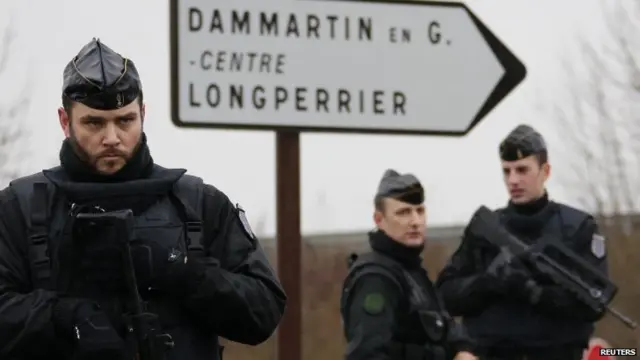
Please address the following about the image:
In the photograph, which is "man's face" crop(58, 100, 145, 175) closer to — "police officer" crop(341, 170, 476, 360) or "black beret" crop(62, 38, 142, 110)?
"black beret" crop(62, 38, 142, 110)

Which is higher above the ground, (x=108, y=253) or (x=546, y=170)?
(x=546, y=170)

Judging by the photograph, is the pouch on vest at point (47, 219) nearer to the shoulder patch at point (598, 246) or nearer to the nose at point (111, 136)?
the nose at point (111, 136)

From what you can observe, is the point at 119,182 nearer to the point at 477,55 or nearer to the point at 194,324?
the point at 194,324

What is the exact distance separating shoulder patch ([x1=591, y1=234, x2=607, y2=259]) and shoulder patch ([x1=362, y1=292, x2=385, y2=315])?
1897 mm

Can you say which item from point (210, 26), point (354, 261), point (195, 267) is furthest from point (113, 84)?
point (354, 261)

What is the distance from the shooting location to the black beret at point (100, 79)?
133 inches

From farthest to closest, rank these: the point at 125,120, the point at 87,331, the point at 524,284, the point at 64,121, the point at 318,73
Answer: the point at 524,284, the point at 318,73, the point at 64,121, the point at 125,120, the point at 87,331

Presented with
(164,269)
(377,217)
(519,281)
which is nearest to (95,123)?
(164,269)

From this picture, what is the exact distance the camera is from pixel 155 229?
3393 mm

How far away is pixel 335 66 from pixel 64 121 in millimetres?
2366

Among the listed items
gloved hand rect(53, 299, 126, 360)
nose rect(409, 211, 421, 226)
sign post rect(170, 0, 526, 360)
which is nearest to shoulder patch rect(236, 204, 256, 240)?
gloved hand rect(53, 299, 126, 360)

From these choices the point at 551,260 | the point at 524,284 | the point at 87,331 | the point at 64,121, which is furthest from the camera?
the point at 551,260

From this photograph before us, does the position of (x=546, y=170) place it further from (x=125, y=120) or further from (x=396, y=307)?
(x=125, y=120)

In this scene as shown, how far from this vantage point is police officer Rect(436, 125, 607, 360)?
6.96 m
